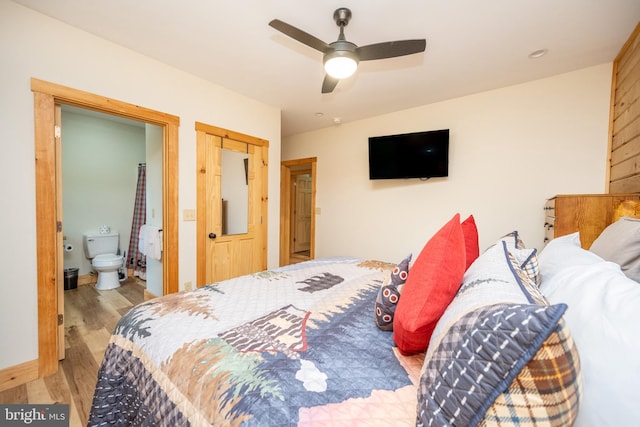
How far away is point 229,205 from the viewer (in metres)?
3.04

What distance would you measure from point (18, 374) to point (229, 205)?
2.02 m

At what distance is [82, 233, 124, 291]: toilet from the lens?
3486 mm

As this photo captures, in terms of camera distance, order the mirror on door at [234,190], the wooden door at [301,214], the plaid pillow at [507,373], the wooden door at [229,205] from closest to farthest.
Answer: the plaid pillow at [507,373] → the wooden door at [229,205] → the mirror on door at [234,190] → the wooden door at [301,214]

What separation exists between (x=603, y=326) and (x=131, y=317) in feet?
5.57

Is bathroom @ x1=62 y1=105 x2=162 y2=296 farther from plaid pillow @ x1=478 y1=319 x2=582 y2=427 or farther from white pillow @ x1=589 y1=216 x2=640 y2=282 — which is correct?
white pillow @ x1=589 y1=216 x2=640 y2=282

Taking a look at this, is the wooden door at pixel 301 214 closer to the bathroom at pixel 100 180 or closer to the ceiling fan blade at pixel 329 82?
the bathroom at pixel 100 180

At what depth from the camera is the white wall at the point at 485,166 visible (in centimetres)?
245

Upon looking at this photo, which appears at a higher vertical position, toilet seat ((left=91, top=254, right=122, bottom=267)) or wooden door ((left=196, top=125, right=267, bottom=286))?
wooden door ((left=196, top=125, right=267, bottom=286))

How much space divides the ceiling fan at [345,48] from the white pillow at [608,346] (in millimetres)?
1577

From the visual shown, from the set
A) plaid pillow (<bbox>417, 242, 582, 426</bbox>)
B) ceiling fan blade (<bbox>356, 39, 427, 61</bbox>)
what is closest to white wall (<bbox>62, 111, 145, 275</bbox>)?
ceiling fan blade (<bbox>356, 39, 427, 61</bbox>)

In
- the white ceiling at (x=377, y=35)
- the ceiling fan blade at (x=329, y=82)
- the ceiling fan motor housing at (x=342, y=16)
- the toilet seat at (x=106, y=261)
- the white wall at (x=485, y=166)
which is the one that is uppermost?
the white ceiling at (x=377, y=35)

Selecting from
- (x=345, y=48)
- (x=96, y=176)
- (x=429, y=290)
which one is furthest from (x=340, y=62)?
(x=96, y=176)

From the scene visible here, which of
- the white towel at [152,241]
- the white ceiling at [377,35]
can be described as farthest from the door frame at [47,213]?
the white towel at [152,241]

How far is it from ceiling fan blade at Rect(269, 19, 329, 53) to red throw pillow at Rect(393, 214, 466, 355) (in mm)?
1428
